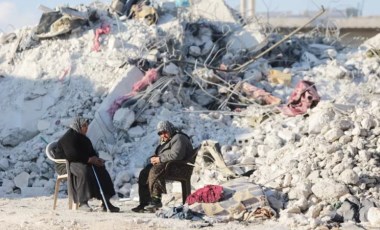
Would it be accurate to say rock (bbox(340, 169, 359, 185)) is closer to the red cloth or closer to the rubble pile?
the rubble pile

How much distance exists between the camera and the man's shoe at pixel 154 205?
855 centimetres

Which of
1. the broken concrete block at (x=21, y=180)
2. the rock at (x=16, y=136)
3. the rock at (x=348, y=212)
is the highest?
the rock at (x=348, y=212)

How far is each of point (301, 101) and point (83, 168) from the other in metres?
4.70

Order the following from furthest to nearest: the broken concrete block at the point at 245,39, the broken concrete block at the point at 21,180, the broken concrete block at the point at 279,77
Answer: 1. the broken concrete block at the point at 245,39
2. the broken concrete block at the point at 279,77
3. the broken concrete block at the point at 21,180

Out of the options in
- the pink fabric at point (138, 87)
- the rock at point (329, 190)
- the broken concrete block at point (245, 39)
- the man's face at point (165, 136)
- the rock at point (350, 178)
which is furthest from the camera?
the broken concrete block at point (245, 39)

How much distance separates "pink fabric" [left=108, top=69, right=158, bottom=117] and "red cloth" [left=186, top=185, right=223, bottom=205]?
189 inches

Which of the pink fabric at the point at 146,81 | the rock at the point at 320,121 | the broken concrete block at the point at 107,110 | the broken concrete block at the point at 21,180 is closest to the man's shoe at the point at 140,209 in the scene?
the rock at the point at 320,121

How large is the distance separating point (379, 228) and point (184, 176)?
2439mm

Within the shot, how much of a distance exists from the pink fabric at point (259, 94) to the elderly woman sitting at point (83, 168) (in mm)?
4991

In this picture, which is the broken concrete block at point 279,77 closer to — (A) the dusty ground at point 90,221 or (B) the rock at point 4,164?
(B) the rock at point 4,164

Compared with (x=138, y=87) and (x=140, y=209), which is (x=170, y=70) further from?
(x=140, y=209)

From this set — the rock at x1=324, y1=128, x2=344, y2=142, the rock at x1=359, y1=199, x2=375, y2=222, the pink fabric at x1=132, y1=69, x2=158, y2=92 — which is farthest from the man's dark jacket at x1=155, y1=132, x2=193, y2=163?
the pink fabric at x1=132, y1=69, x2=158, y2=92

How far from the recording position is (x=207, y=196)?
8172 mm

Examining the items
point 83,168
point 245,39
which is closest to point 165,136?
point 83,168
